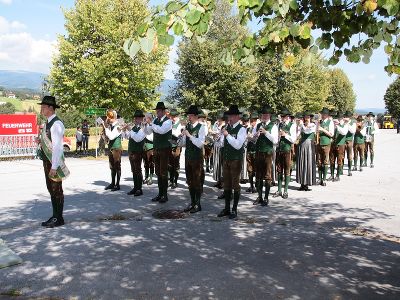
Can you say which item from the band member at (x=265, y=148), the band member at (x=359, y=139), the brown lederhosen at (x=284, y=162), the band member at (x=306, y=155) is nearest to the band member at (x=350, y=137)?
the band member at (x=359, y=139)

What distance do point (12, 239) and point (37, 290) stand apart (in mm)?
2235

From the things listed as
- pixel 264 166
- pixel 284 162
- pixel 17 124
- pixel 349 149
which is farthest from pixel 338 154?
pixel 17 124

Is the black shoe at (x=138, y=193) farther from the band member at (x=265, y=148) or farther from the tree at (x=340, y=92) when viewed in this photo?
the tree at (x=340, y=92)

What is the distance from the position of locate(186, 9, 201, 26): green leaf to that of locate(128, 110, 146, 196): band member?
760cm

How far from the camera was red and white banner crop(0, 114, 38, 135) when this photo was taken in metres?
20.4

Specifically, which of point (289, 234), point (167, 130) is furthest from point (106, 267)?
point (167, 130)

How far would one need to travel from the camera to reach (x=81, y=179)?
13469 mm

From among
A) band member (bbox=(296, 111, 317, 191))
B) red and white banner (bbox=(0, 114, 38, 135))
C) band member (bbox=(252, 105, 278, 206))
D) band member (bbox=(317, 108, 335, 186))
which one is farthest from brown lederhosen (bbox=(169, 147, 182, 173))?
red and white banner (bbox=(0, 114, 38, 135))

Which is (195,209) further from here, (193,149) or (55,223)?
(55,223)

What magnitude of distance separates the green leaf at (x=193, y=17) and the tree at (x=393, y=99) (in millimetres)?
82091

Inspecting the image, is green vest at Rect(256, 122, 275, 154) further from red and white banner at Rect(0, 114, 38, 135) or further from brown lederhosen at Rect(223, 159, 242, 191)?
red and white banner at Rect(0, 114, 38, 135)

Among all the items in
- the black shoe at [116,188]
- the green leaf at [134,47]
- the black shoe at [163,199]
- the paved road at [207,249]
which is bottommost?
the paved road at [207,249]

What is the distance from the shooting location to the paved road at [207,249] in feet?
15.4

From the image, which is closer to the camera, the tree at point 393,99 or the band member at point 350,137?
the band member at point 350,137
